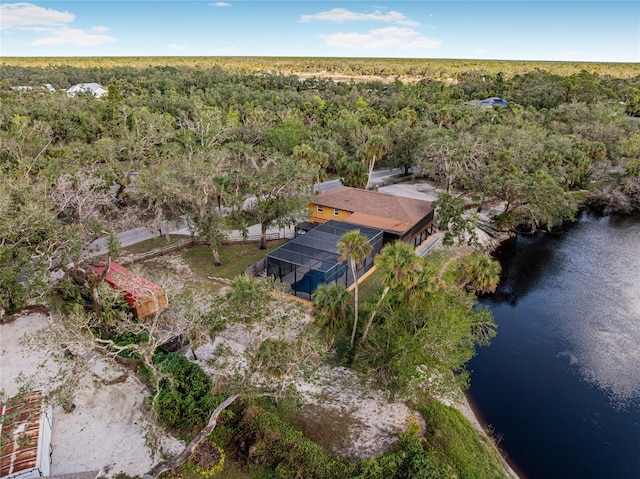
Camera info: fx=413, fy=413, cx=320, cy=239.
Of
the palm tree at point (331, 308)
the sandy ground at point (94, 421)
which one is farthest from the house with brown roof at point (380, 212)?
the sandy ground at point (94, 421)

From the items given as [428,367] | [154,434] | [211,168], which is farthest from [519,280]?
[154,434]

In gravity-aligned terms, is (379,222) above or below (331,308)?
below

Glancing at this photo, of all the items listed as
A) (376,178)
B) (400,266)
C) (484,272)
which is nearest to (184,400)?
(400,266)

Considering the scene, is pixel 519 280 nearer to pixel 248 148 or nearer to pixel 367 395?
pixel 367 395

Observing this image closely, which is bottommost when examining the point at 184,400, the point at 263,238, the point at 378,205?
the point at 184,400

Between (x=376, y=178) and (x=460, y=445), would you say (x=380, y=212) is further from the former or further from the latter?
(x=460, y=445)

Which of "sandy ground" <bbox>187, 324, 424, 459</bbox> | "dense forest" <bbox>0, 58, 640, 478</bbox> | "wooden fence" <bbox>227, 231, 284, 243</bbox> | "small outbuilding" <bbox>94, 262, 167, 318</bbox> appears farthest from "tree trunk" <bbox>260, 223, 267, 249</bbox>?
"sandy ground" <bbox>187, 324, 424, 459</bbox>
